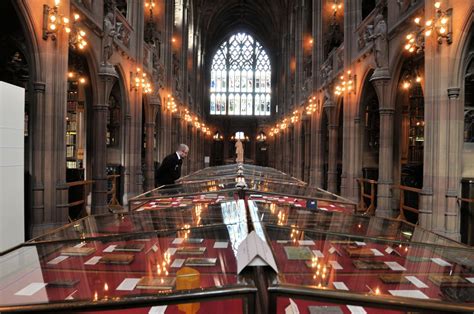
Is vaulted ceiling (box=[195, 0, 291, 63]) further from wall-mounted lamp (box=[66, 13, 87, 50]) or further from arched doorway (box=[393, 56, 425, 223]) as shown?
wall-mounted lamp (box=[66, 13, 87, 50])

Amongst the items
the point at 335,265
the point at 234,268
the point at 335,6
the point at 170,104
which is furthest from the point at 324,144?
the point at 234,268

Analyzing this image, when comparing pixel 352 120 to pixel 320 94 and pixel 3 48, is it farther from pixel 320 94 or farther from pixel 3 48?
pixel 3 48

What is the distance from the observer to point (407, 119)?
52.2 ft

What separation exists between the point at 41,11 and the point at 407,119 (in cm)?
1330

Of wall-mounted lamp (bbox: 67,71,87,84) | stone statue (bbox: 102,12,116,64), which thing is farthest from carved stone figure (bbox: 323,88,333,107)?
wall-mounted lamp (bbox: 67,71,87,84)

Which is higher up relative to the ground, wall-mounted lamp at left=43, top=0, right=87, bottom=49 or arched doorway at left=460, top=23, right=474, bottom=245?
wall-mounted lamp at left=43, top=0, right=87, bottom=49

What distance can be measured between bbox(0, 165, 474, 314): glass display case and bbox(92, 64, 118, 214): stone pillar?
321 inches

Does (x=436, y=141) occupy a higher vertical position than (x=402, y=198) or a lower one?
higher

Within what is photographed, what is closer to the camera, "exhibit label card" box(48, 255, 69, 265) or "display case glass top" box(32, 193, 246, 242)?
"exhibit label card" box(48, 255, 69, 265)

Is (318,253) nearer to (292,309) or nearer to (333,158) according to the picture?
(292,309)

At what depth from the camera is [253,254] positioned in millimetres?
1833

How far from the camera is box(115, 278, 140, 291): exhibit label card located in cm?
248

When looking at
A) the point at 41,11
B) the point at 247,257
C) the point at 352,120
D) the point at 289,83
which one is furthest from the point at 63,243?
the point at 289,83

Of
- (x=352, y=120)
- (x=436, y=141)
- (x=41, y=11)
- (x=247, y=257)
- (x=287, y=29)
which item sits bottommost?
(x=247, y=257)
